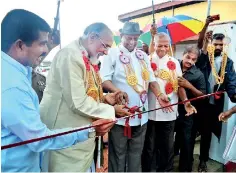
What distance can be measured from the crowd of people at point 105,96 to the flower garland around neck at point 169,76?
0.01m

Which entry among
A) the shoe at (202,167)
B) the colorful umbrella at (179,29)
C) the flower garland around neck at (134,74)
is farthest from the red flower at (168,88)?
the colorful umbrella at (179,29)

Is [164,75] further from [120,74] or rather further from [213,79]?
[213,79]

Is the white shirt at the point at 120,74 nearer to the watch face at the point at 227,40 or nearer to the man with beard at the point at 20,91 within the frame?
the man with beard at the point at 20,91

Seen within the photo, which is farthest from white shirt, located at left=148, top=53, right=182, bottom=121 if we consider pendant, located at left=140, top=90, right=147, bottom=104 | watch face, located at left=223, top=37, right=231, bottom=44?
watch face, located at left=223, top=37, right=231, bottom=44

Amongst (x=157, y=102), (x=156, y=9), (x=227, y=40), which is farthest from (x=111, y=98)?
(x=156, y=9)

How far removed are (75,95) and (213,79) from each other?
2.13 metres

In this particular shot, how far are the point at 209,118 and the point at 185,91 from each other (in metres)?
0.60

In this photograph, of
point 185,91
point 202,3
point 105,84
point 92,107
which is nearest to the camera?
point 92,107

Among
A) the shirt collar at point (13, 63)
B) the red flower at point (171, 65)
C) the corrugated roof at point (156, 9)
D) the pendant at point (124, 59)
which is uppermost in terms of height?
the corrugated roof at point (156, 9)

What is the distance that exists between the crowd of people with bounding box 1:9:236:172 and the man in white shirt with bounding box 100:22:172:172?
10 millimetres

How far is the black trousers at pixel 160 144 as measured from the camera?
2756 mm

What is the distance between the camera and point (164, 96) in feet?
8.34

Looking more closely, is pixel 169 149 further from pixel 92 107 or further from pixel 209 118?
pixel 92 107

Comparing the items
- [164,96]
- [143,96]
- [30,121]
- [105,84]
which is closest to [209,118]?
[164,96]
